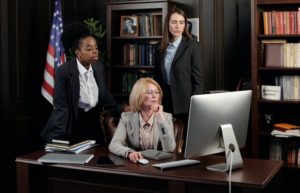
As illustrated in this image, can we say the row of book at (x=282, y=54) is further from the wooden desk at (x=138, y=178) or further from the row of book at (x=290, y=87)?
the wooden desk at (x=138, y=178)

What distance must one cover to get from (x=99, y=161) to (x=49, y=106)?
2.31 m

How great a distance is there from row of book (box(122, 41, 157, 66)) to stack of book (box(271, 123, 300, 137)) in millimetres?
1455

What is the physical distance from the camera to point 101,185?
108 inches

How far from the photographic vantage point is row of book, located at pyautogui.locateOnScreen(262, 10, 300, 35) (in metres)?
4.48

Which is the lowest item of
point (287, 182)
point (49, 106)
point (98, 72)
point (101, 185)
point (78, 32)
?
point (287, 182)

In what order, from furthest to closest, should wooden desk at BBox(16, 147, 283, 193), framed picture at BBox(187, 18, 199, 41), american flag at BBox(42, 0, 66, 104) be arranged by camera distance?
framed picture at BBox(187, 18, 199, 41), american flag at BBox(42, 0, 66, 104), wooden desk at BBox(16, 147, 283, 193)

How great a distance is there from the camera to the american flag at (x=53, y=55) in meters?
4.69

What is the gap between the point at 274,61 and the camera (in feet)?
14.9

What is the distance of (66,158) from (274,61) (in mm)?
2497

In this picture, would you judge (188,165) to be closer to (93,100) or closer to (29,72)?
(93,100)

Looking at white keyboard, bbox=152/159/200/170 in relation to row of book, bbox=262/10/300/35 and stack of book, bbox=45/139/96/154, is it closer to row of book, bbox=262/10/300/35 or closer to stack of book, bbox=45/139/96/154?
stack of book, bbox=45/139/96/154

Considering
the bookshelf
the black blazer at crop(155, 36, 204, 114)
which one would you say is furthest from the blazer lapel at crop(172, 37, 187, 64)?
the bookshelf

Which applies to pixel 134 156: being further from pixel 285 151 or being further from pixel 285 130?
pixel 285 151

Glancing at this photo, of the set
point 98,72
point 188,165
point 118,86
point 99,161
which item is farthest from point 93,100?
point 118,86
